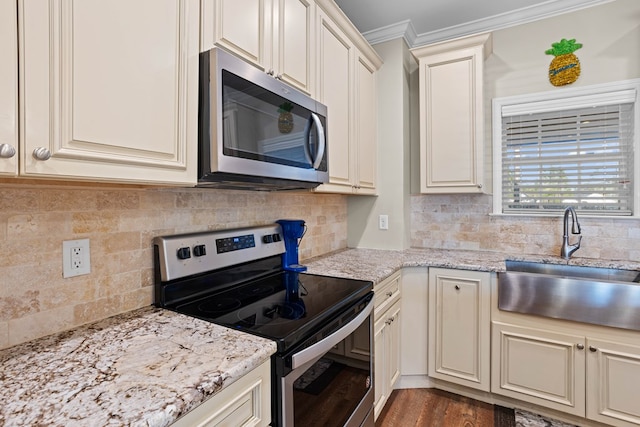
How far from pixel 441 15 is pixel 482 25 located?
0.36 meters

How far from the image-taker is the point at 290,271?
1.84m

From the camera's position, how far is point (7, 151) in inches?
25.2

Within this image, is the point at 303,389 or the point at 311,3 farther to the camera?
the point at 311,3

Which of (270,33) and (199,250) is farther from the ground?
(270,33)

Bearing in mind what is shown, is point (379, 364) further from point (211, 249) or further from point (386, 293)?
point (211, 249)

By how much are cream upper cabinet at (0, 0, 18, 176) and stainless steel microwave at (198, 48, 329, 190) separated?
0.47 m

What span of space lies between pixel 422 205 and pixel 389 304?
1.10 meters

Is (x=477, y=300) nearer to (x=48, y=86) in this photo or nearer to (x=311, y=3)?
(x=311, y=3)

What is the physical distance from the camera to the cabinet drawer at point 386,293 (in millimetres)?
1754

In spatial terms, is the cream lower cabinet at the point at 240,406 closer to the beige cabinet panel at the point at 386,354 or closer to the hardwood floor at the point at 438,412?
the beige cabinet panel at the point at 386,354

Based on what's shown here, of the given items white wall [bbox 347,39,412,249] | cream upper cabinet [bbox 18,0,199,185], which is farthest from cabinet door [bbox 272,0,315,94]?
white wall [bbox 347,39,412,249]

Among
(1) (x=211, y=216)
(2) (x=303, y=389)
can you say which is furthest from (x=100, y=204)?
(2) (x=303, y=389)

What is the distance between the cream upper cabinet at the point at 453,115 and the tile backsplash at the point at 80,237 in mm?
1667

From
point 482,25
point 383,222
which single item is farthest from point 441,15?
point 383,222
